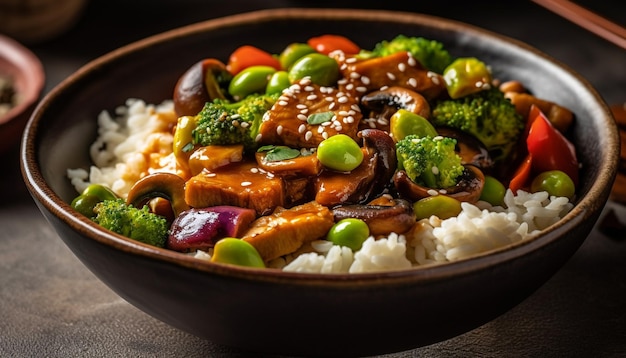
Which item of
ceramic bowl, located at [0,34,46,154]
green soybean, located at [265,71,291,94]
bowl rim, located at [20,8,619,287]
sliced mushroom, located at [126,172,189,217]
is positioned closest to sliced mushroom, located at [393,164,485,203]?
bowl rim, located at [20,8,619,287]

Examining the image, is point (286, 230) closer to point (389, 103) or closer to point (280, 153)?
point (280, 153)

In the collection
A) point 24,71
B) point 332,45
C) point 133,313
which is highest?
point 332,45

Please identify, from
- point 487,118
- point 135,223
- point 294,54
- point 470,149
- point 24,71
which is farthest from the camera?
point 24,71

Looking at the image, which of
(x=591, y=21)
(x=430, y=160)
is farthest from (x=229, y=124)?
(x=591, y=21)

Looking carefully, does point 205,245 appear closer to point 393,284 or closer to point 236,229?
point 236,229

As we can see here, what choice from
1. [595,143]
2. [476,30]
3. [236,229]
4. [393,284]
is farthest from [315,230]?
[476,30]
